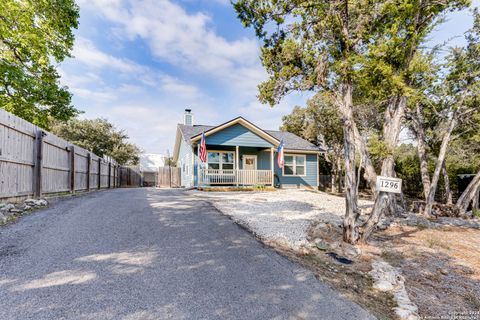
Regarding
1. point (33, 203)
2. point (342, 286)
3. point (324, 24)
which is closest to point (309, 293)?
point (342, 286)

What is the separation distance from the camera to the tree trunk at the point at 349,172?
13.5ft

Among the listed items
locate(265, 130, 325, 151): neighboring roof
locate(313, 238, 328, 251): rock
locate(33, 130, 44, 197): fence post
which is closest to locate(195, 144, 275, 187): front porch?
locate(265, 130, 325, 151): neighboring roof

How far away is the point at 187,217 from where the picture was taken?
4930 mm

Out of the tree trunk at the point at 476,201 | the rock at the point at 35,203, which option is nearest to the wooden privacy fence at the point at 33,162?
the rock at the point at 35,203

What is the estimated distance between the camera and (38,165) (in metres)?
5.87

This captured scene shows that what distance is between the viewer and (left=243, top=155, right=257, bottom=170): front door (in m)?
15.4

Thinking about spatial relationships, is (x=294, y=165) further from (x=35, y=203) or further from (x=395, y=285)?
(x=35, y=203)

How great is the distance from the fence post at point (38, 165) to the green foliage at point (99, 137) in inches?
800

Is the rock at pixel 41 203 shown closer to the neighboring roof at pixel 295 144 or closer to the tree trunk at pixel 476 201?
the neighboring roof at pixel 295 144

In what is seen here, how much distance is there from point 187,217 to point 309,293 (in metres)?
3.22

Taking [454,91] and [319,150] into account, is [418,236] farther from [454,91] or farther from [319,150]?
[319,150]

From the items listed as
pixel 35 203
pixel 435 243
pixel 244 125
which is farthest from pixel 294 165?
pixel 35 203

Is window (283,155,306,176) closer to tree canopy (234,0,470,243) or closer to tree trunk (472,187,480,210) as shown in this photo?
tree trunk (472,187,480,210)

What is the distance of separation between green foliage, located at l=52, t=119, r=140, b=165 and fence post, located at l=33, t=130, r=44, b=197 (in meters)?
20.3
